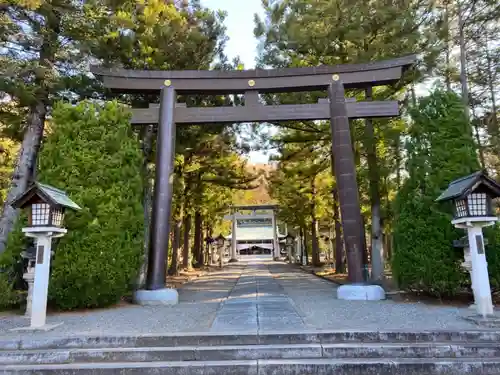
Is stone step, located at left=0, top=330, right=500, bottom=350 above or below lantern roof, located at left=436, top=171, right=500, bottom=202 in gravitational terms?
below

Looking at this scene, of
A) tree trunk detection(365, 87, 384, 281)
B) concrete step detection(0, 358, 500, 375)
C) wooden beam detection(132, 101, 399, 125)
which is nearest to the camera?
concrete step detection(0, 358, 500, 375)

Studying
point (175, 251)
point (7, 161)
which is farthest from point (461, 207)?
point (7, 161)

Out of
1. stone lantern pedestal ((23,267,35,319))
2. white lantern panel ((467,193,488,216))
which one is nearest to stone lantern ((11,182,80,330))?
stone lantern pedestal ((23,267,35,319))

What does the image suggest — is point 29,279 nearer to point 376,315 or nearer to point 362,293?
point 376,315

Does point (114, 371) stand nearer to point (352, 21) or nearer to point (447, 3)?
point (352, 21)

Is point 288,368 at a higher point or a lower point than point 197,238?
lower

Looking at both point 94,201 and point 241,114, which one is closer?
point 94,201

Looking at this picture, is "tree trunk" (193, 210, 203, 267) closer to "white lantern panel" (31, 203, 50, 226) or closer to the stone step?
"white lantern panel" (31, 203, 50, 226)

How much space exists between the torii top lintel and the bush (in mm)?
1453

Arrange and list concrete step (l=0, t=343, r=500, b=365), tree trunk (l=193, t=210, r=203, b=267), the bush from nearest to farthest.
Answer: concrete step (l=0, t=343, r=500, b=365) < the bush < tree trunk (l=193, t=210, r=203, b=267)

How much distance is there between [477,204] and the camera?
21.0 feet

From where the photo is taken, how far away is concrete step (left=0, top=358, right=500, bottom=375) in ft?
14.5

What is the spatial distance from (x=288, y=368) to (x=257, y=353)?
53cm

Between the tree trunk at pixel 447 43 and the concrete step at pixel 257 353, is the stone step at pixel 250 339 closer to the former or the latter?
the concrete step at pixel 257 353
